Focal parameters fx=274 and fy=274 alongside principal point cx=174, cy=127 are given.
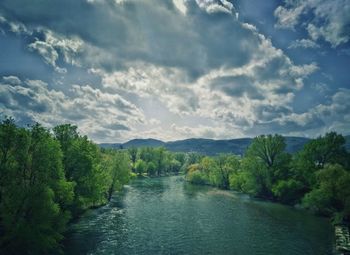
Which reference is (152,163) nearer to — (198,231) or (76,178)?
(76,178)

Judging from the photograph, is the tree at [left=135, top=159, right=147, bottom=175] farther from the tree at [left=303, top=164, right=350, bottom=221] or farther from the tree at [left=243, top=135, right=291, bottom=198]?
the tree at [left=303, top=164, right=350, bottom=221]

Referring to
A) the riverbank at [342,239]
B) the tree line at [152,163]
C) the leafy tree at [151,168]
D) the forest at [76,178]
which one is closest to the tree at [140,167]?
the tree line at [152,163]

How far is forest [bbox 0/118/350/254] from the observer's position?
3153 cm

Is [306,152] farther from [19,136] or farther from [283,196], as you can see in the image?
[19,136]

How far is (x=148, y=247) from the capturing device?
38375mm

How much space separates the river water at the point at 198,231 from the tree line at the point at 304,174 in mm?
4608

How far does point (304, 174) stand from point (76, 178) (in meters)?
58.3

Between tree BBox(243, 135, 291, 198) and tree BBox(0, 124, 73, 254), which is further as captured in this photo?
tree BBox(243, 135, 291, 198)

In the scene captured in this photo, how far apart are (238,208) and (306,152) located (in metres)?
25.9

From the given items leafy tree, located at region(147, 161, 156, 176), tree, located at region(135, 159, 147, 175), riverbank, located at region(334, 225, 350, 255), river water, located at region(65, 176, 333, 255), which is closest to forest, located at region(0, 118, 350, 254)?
river water, located at region(65, 176, 333, 255)

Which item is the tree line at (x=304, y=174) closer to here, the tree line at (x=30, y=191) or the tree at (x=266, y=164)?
the tree at (x=266, y=164)

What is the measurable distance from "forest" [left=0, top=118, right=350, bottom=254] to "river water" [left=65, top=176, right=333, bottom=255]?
4053 mm

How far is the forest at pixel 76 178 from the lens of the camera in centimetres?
3153

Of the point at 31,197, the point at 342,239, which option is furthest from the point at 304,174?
the point at 31,197
